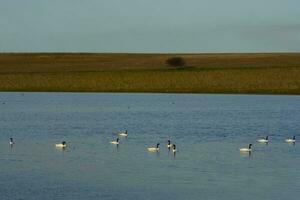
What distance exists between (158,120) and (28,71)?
5163cm

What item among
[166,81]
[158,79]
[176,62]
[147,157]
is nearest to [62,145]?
[147,157]

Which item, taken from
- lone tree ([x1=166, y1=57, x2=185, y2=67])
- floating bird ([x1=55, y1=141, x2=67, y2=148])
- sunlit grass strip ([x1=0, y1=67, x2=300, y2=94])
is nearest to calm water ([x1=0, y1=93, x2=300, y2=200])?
floating bird ([x1=55, y1=141, x2=67, y2=148])

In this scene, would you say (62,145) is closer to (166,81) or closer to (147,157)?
(147,157)

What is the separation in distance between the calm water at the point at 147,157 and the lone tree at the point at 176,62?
168 feet

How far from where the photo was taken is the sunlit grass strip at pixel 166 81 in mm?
85250

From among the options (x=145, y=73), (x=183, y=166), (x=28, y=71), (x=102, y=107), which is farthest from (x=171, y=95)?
(x=183, y=166)

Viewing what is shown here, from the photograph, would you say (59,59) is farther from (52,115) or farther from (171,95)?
(52,115)

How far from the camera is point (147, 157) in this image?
31.4 meters

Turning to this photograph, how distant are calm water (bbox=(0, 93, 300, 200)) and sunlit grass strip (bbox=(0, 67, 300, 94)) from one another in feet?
86.4

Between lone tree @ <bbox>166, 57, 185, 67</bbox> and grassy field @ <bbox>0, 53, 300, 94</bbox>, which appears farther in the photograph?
lone tree @ <bbox>166, 57, 185, 67</bbox>

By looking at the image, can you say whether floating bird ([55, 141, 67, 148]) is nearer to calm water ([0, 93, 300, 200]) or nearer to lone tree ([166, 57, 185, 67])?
calm water ([0, 93, 300, 200])

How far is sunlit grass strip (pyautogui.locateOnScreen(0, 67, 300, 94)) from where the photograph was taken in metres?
85.2

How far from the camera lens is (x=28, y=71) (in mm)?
100750

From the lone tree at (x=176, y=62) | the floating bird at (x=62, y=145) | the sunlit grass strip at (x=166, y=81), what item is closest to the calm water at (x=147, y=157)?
the floating bird at (x=62, y=145)
